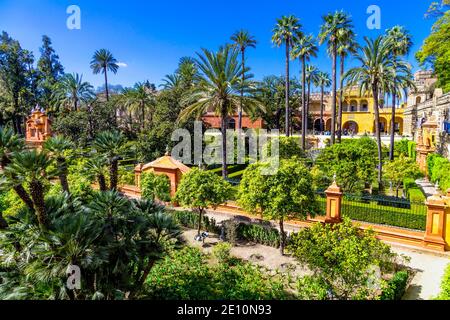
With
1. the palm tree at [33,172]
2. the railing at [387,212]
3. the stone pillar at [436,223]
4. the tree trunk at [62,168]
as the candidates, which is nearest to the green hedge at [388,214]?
the railing at [387,212]

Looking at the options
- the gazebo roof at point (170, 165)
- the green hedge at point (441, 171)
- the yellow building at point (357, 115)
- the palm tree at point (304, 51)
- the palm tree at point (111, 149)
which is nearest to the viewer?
the palm tree at point (111, 149)

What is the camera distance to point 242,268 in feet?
37.8

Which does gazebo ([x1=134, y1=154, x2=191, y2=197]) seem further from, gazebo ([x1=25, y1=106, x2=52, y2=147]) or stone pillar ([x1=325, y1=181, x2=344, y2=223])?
Answer: gazebo ([x1=25, y1=106, x2=52, y2=147])

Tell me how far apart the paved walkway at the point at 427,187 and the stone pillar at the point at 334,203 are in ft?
36.7

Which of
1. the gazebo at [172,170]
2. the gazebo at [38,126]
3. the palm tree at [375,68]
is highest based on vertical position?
the palm tree at [375,68]

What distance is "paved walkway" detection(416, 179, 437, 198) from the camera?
21.9m

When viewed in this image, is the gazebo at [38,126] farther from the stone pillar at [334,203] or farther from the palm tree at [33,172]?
the stone pillar at [334,203]

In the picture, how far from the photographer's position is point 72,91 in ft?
143

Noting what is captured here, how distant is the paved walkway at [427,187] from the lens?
21.9 metres

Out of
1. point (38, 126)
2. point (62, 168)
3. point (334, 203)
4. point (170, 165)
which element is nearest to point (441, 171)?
point (334, 203)

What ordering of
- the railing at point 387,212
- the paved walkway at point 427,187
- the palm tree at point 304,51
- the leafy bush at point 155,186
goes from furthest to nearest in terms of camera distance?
the palm tree at point 304,51 → the paved walkway at point 427,187 → the leafy bush at point 155,186 → the railing at point 387,212

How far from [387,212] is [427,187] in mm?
12719

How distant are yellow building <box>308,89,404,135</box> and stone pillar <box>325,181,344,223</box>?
1681 inches

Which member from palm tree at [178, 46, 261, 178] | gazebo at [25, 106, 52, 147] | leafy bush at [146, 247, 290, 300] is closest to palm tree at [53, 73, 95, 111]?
gazebo at [25, 106, 52, 147]
